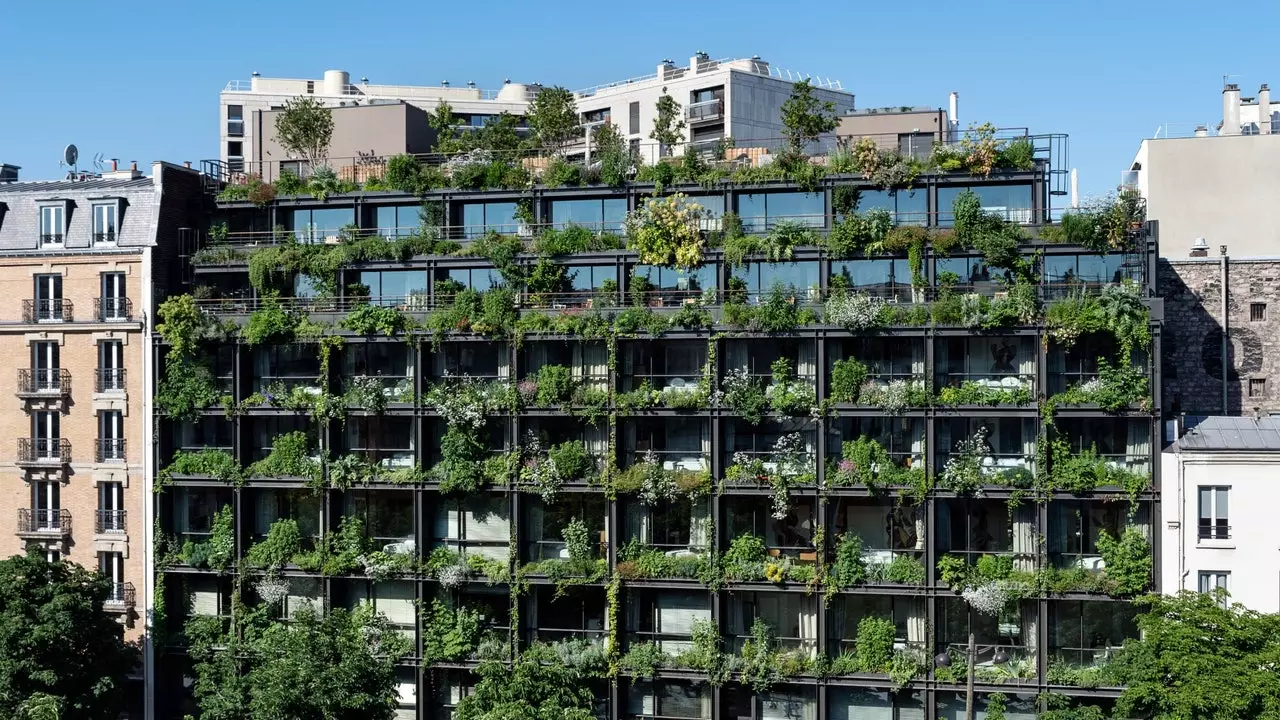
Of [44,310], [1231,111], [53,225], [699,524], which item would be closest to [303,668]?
[699,524]

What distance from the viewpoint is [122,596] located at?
209 ft

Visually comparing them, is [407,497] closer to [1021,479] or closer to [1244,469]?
[1021,479]

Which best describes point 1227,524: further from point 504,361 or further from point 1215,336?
point 504,361

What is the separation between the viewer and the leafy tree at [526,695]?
162ft

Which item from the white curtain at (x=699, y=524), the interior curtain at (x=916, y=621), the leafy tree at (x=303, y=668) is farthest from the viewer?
the white curtain at (x=699, y=524)

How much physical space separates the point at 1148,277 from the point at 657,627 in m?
24.0

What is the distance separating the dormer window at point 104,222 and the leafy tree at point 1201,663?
151ft

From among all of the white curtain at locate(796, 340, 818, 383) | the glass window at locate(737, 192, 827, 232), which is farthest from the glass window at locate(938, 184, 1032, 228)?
the white curtain at locate(796, 340, 818, 383)

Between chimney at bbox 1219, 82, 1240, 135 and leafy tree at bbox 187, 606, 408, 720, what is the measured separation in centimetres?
4783

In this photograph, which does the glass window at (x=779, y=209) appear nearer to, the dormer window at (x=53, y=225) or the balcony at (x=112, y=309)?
the balcony at (x=112, y=309)

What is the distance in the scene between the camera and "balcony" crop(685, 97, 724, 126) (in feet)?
309

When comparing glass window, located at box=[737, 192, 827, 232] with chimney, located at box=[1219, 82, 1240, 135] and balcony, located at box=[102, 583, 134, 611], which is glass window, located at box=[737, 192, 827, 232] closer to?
chimney, located at box=[1219, 82, 1240, 135]

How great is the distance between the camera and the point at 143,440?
6350 cm

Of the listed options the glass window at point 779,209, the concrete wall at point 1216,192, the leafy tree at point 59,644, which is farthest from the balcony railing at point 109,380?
the concrete wall at point 1216,192
